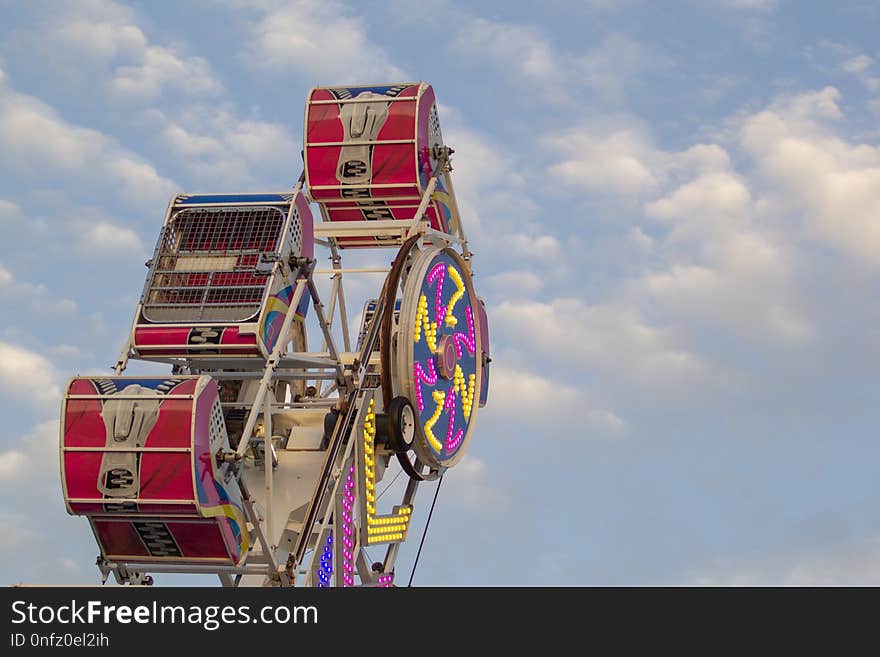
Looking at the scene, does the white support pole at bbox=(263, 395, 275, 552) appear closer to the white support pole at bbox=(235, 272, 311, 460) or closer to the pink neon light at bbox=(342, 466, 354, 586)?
the white support pole at bbox=(235, 272, 311, 460)

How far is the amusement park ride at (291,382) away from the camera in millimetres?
23969

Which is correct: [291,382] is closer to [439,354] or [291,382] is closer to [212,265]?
[439,354]

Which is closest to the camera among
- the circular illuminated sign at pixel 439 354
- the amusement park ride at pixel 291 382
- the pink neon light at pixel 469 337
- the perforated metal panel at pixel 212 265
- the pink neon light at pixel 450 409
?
the amusement park ride at pixel 291 382

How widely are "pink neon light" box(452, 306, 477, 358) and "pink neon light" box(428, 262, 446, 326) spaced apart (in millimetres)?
1226

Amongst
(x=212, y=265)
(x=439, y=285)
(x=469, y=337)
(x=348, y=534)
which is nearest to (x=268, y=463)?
(x=348, y=534)

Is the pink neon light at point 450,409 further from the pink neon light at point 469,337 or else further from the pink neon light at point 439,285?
the pink neon light at point 439,285

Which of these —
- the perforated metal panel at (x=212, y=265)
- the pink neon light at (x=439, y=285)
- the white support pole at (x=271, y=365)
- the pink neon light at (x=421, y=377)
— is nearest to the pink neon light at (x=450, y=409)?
the pink neon light at (x=421, y=377)

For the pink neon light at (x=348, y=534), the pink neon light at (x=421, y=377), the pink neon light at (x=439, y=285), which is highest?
the pink neon light at (x=439, y=285)

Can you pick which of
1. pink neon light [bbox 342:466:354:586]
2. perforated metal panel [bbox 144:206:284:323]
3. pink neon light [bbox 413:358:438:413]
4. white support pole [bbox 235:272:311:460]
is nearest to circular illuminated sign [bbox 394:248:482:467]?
pink neon light [bbox 413:358:438:413]

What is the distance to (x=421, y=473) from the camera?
3150 cm

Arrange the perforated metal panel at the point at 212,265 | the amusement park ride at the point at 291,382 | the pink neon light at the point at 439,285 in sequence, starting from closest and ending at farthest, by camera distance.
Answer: the amusement park ride at the point at 291,382 < the perforated metal panel at the point at 212,265 < the pink neon light at the point at 439,285

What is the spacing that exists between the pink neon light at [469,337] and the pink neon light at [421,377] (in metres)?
1.99

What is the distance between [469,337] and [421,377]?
162 inches

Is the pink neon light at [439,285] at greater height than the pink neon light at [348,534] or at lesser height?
greater
